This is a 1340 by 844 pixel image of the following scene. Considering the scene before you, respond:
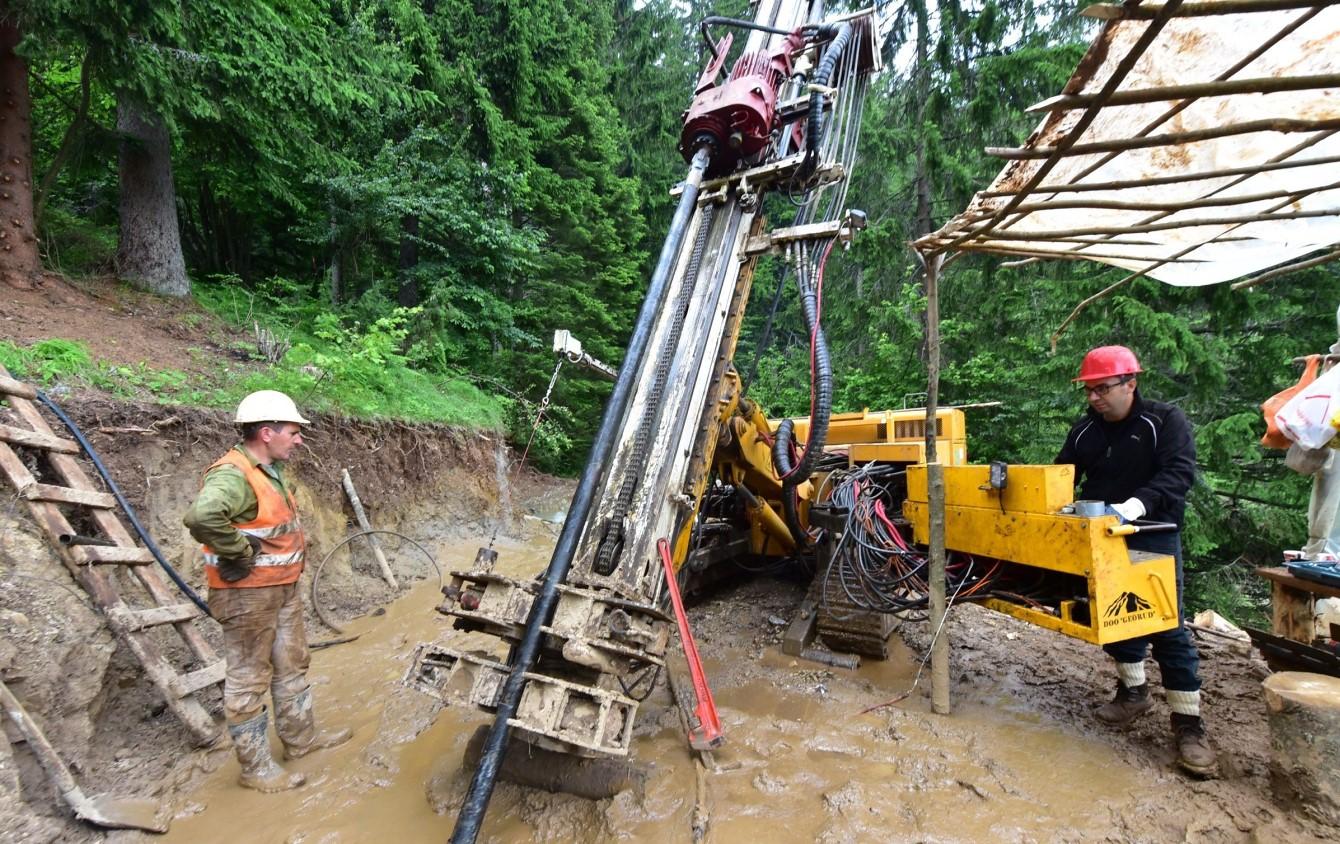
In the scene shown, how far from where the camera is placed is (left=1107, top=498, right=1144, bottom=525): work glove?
2771 mm

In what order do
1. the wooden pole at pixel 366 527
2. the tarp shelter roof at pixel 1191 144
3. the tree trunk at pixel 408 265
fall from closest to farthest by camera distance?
the tarp shelter roof at pixel 1191 144 → the wooden pole at pixel 366 527 → the tree trunk at pixel 408 265

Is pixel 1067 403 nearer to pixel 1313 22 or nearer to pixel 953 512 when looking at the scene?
pixel 953 512

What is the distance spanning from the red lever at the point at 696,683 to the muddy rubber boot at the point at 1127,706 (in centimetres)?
216

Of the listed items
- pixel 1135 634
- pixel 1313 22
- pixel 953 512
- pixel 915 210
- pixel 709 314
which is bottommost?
pixel 1135 634

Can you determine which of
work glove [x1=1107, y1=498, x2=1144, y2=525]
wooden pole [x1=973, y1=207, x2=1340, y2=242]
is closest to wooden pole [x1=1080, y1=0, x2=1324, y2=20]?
wooden pole [x1=973, y1=207, x2=1340, y2=242]

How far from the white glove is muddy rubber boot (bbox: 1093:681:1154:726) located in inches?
43.5

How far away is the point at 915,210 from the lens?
10.6 meters

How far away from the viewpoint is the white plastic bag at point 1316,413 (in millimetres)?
2867

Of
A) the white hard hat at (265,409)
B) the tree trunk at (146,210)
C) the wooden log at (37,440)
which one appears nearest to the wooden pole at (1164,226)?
the white hard hat at (265,409)

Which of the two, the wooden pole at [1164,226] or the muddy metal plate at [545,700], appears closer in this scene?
the muddy metal plate at [545,700]

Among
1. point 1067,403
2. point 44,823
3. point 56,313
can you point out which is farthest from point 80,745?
point 1067,403

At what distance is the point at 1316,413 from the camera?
293 cm

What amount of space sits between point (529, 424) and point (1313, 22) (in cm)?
1027

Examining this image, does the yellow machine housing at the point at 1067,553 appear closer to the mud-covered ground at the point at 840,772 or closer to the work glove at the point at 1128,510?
→ the work glove at the point at 1128,510
